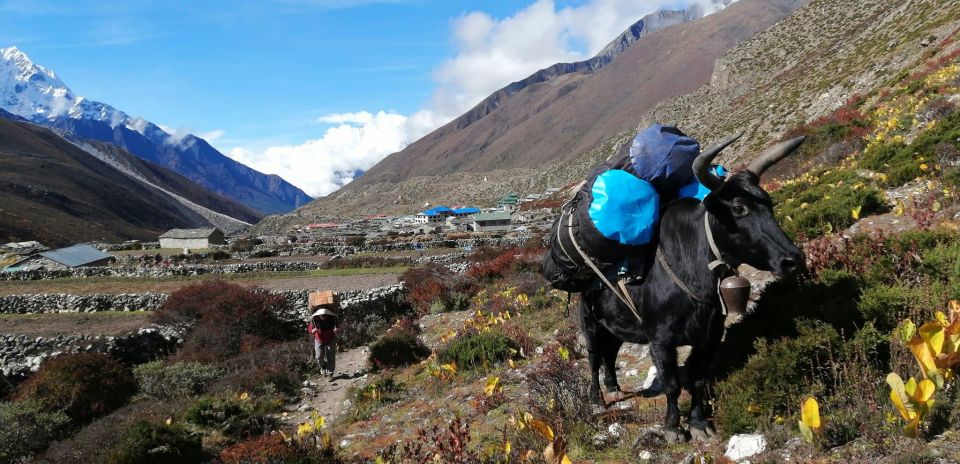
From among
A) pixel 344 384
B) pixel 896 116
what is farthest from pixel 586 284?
pixel 896 116

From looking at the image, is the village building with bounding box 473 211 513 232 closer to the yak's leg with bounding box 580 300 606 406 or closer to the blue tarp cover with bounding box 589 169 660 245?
the yak's leg with bounding box 580 300 606 406

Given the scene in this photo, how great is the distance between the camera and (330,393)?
11164 mm

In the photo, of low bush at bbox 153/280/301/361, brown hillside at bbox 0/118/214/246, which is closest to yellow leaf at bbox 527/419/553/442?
low bush at bbox 153/280/301/361

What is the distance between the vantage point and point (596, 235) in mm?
4055

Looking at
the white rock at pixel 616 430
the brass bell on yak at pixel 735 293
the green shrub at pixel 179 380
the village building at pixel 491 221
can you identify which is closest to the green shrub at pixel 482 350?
the white rock at pixel 616 430

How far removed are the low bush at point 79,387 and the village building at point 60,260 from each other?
36.0 meters

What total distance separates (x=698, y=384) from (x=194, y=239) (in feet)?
236

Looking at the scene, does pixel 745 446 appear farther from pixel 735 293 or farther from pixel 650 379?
pixel 650 379

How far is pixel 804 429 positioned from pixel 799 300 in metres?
1.56

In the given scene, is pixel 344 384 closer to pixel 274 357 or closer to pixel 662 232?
pixel 274 357

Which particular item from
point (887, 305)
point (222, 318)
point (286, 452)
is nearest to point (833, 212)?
point (887, 305)

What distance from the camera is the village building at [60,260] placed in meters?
41.1

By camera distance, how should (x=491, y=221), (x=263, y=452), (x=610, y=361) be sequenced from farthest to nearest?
1. (x=491, y=221)
2. (x=263, y=452)
3. (x=610, y=361)

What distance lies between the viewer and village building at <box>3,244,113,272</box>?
1617 inches
